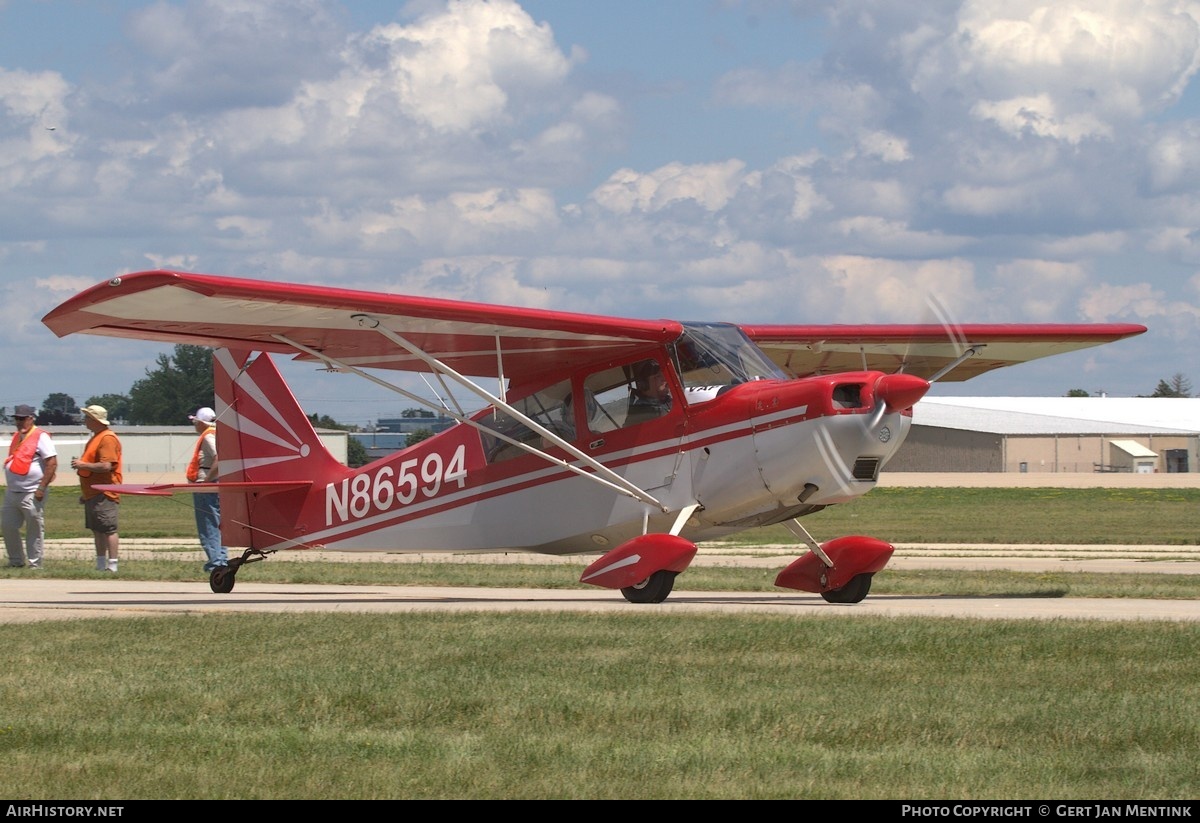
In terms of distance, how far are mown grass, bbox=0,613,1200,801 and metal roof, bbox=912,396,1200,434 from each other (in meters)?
87.0

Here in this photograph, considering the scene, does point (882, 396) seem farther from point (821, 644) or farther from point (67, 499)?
point (67, 499)

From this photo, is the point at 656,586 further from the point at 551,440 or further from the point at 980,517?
the point at 980,517

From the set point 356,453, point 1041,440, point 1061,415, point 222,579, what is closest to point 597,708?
point 222,579

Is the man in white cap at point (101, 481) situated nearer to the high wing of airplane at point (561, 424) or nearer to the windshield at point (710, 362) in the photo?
the high wing of airplane at point (561, 424)

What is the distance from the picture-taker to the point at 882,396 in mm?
12266

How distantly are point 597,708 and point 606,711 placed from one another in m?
0.08

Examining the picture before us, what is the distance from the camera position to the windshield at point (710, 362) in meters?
13.4

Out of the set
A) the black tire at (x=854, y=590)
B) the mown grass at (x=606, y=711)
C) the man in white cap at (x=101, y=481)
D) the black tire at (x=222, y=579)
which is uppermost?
the man in white cap at (x=101, y=481)

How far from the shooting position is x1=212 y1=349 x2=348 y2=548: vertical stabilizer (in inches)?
637

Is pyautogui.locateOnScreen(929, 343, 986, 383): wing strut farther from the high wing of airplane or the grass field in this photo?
the grass field

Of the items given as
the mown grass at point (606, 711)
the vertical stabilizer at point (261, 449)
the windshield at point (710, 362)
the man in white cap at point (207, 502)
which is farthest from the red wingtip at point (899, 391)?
the man in white cap at point (207, 502)

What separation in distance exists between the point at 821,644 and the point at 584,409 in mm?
5269

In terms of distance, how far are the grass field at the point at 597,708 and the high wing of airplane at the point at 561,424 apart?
2.37 metres
